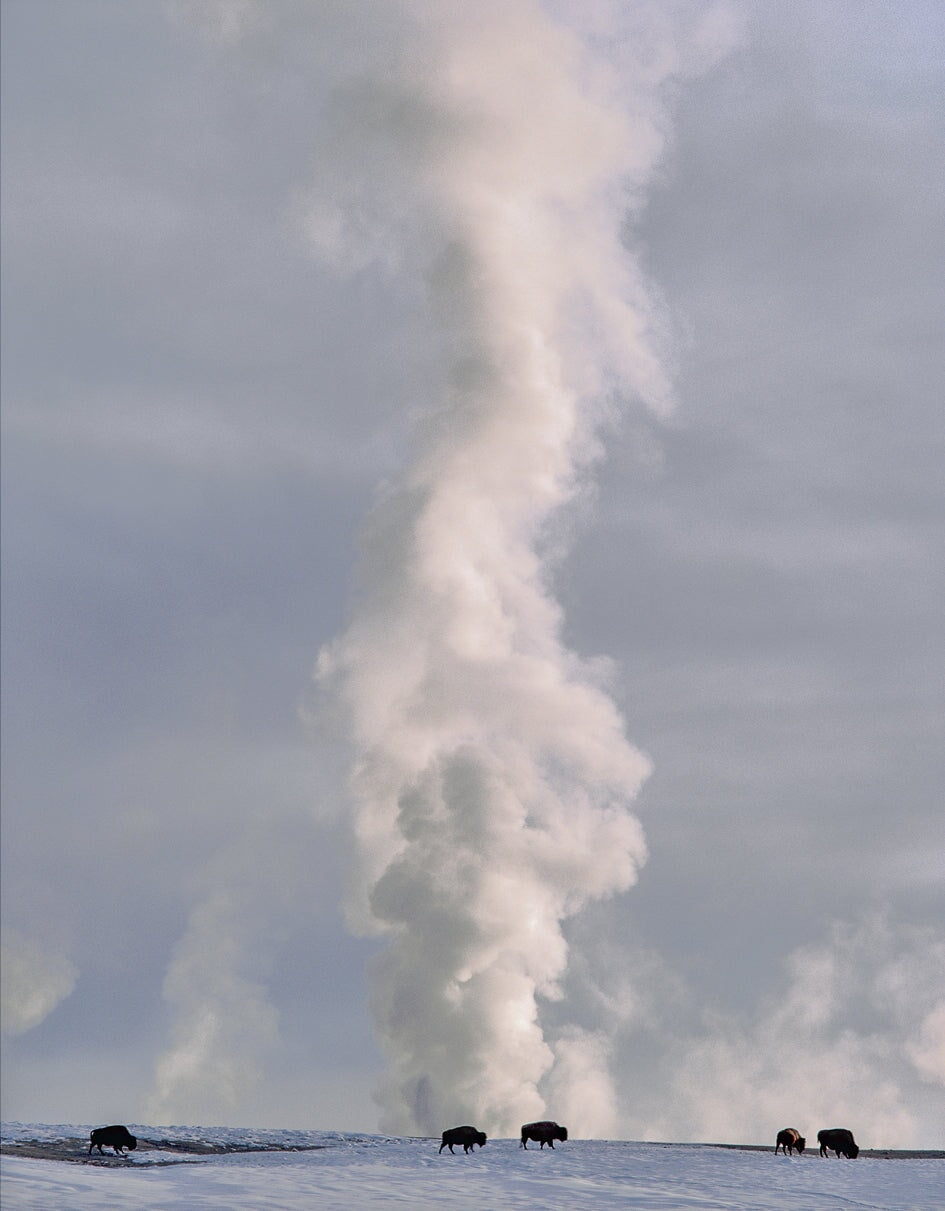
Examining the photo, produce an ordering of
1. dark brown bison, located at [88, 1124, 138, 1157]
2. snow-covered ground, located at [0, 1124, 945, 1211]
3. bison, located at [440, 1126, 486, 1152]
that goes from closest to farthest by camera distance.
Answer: snow-covered ground, located at [0, 1124, 945, 1211], dark brown bison, located at [88, 1124, 138, 1157], bison, located at [440, 1126, 486, 1152]

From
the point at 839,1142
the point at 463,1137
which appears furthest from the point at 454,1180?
the point at 839,1142

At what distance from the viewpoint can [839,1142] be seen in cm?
6869

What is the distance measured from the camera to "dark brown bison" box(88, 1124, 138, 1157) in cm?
5850

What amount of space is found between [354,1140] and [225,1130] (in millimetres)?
7365

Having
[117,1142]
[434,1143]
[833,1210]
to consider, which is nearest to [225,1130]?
[434,1143]

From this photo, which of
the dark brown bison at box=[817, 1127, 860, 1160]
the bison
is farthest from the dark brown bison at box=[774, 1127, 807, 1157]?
the bison

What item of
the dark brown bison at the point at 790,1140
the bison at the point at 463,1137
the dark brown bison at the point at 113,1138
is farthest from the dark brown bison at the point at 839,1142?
the dark brown bison at the point at 113,1138

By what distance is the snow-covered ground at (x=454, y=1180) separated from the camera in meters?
43.6

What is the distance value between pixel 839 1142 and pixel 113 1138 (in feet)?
108

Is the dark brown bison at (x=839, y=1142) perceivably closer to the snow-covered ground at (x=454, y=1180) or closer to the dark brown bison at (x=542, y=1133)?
the snow-covered ground at (x=454, y=1180)

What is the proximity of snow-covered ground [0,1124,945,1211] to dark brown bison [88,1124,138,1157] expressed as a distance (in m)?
0.75

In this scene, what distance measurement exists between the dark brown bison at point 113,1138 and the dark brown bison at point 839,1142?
3108 centimetres

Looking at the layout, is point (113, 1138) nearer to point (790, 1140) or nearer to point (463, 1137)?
point (463, 1137)

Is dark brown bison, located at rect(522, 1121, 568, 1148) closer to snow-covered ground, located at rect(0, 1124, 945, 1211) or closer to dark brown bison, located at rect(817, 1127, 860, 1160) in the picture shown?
snow-covered ground, located at rect(0, 1124, 945, 1211)
